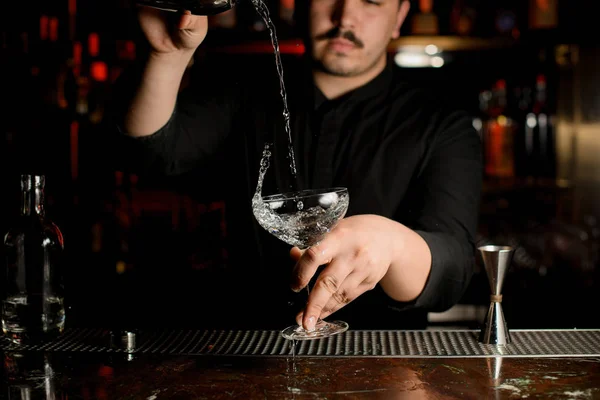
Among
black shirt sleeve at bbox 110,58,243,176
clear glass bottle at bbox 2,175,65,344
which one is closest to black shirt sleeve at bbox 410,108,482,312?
black shirt sleeve at bbox 110,58,243,176

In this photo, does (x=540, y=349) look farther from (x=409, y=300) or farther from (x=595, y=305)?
(x=595, y=305)

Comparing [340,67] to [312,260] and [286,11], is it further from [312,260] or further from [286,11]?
[286,11]

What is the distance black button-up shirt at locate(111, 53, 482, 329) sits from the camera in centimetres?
206

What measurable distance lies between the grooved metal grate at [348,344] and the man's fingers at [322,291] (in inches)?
6.3

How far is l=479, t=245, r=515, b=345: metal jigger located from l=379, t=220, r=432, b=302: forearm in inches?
5.9

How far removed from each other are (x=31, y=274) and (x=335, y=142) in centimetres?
103

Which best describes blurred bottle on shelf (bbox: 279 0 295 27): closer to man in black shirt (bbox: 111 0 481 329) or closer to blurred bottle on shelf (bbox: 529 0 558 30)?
man in black shirt (bbox: 111 0 481 329)

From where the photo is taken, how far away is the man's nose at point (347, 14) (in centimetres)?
213

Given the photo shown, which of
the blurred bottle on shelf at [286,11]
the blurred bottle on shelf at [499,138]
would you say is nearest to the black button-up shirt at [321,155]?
the blurred bottle on shelf at [286,11]

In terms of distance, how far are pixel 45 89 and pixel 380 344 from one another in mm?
2466

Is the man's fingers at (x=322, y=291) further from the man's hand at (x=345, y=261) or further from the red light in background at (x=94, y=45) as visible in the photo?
the red light in background at (x=94, y=45)

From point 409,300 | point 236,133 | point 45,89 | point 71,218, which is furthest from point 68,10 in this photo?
point 409,300

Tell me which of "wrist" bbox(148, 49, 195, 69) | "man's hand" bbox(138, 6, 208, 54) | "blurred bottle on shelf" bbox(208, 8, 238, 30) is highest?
"blurred bottle on shelf" bbox(208, 8, 238, 30)

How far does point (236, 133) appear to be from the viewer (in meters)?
2.33
